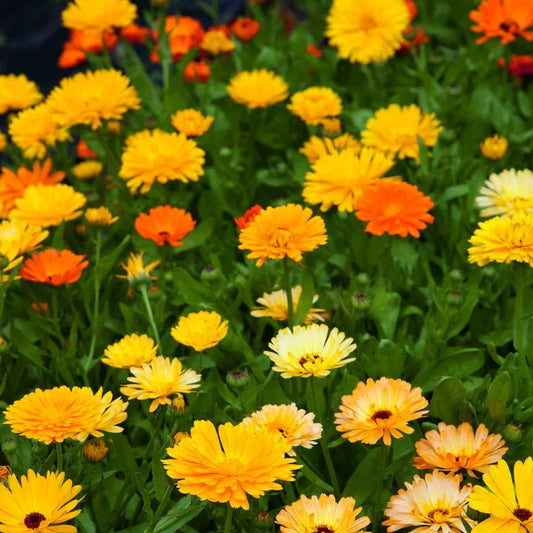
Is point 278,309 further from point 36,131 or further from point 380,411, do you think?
point 36,131

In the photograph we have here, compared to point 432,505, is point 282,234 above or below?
above

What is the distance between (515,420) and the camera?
1395 millimetres

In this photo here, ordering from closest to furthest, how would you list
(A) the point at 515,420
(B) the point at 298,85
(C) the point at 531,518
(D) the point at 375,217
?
(C) the point at 531,518
(A) the point at 515,420
(D) the point at 375,217
(B) the point at 298,85

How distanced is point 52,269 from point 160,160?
1.18 ft

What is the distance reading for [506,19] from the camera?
216cm

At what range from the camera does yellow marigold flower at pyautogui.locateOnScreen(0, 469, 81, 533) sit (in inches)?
42.4

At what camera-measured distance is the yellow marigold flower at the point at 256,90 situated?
2143mm

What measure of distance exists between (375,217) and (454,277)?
0.20 m

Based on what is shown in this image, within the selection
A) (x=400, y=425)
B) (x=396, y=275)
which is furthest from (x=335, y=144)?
(x=400, y=425)

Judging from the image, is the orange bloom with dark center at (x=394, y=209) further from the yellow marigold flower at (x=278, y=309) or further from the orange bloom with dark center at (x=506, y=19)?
the orange bloom with dark center at (x=506, y=19)

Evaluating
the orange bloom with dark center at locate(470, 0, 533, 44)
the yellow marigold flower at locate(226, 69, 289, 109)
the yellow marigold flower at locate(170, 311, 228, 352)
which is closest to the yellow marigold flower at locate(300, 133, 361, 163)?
the yellow marigold flower at locate(226, 69, 289, 109)

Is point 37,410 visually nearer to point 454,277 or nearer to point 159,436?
point 159,436

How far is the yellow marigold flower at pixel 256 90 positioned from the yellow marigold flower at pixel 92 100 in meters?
0.25

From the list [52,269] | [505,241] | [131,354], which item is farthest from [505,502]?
[52,269]
